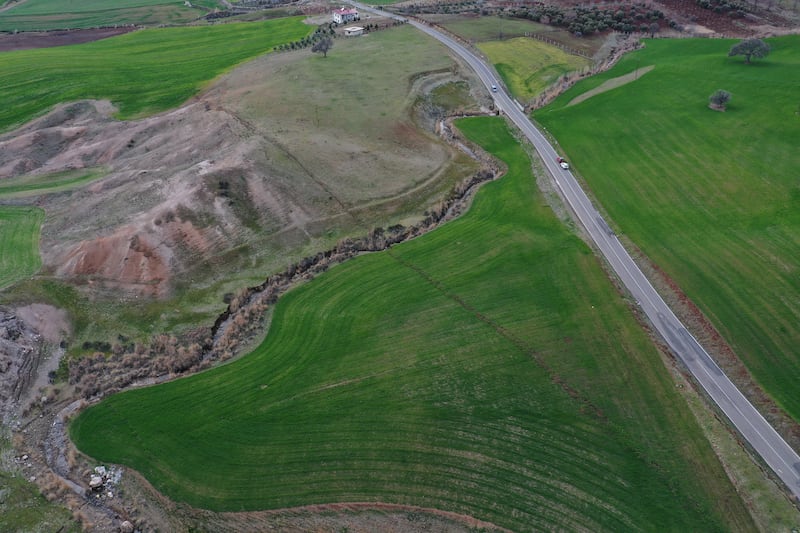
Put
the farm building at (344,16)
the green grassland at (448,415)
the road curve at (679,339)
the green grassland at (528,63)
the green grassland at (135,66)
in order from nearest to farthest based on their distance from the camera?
the green grassland at (448,415) < the road curve at (679,339) < the green grassland at (135,66) < the green grassland at (528,63) < the farm building at (344,16)

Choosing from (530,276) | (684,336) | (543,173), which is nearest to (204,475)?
A: (530,276)

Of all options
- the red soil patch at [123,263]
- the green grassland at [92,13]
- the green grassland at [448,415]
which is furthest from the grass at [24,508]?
the green grassland at [92,13]

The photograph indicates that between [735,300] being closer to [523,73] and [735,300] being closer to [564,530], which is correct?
[564,530]

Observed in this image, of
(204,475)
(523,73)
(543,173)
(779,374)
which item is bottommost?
(204,475)

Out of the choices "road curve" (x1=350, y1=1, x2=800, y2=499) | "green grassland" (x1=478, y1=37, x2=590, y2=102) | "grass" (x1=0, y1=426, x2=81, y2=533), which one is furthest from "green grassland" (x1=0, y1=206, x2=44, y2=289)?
"green grassland" (x1=478, y1=37, x2=590, y2=102)

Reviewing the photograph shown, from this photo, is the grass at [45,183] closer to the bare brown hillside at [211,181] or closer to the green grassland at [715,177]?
the bare brown hillside at [211,181]

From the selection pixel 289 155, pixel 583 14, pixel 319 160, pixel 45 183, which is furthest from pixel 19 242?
pixel 583 14
